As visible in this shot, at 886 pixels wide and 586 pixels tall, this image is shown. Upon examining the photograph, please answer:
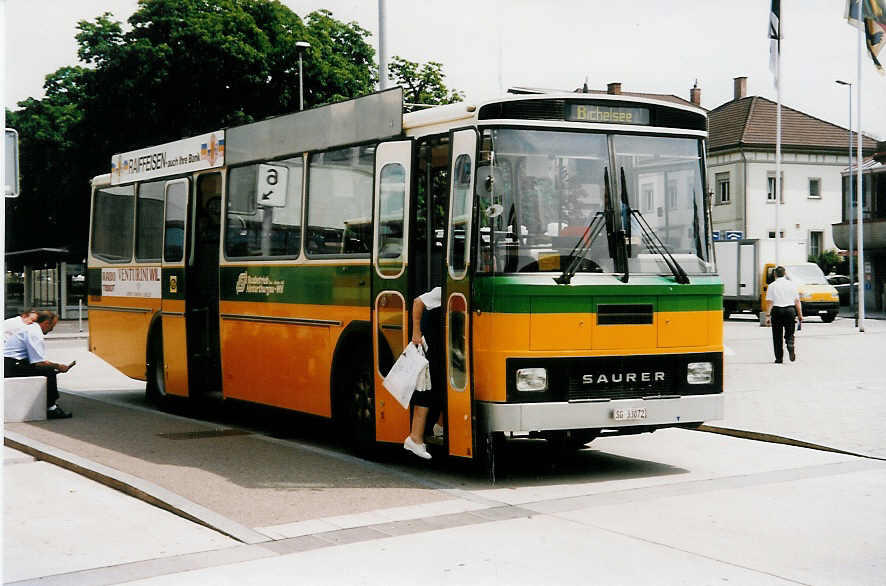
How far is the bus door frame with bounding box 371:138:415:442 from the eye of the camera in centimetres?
1004

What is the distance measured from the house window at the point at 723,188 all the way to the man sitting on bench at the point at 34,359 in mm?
53333

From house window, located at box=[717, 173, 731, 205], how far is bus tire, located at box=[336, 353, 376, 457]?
181 feet

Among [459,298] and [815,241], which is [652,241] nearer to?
[459,298]

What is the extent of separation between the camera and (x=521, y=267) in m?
9.10

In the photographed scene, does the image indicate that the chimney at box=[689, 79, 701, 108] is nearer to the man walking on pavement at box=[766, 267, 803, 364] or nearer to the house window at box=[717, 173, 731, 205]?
the house window at box=[717, 173, 731, 205]

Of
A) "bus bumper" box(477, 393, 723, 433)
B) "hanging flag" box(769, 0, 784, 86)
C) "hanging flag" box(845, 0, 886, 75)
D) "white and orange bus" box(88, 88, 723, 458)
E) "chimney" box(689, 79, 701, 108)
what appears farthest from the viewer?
"chimney" box(689, 79, 701, 108)

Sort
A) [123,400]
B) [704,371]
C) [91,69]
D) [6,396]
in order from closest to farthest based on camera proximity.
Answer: [704,371] < [6,396] < [123,400] < [91,69]

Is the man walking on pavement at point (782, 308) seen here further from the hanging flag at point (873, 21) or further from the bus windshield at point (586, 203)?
the bus windshield at point (586, 203)

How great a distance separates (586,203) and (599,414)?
1.66 m

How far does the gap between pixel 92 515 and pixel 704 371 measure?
4.94 meters

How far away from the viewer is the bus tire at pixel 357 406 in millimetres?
10672

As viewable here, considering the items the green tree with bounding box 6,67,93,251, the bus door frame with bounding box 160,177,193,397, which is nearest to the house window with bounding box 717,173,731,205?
the green tree with bounding box 6,67,93,251

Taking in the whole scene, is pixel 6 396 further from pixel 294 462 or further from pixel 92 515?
pixel 92 515

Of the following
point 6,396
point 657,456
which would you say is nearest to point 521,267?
point 657,456
